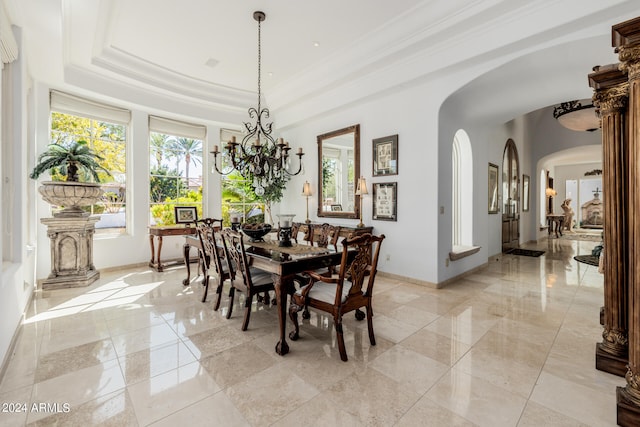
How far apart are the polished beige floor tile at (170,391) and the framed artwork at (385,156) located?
3.67 metres

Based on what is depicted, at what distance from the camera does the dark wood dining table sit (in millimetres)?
2377

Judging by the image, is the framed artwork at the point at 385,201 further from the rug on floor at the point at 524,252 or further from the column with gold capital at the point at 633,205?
the rug on floor at the point at 524,252

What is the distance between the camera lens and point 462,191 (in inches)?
209

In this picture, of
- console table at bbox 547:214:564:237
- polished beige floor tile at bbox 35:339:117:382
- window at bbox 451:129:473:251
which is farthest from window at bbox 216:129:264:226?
console table at bbox 547:214:564:237

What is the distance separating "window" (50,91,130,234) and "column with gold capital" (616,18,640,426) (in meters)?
6.15

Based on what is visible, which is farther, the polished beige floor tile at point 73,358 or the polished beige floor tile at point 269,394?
the polished beige floor tile at point 73,358

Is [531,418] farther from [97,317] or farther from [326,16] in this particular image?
[326,16]

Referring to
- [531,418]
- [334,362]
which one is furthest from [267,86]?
[531,418]

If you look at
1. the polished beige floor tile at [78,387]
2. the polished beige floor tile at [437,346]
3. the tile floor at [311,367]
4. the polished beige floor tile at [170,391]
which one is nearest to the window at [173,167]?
the tile floor at [311,367]

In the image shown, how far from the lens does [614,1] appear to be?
2520mm

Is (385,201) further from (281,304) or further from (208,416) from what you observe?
(208,416)

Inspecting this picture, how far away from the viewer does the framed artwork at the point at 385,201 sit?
456cm

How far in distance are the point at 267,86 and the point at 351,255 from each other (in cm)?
457

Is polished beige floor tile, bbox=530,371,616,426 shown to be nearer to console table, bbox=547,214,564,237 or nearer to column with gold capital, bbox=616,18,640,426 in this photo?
column with gold capital, bbox=616,18,640,426
